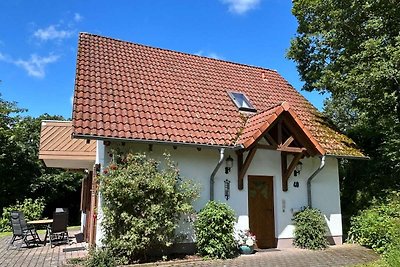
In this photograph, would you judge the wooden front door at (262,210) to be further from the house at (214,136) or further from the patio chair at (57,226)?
the patio chair at (57,226)

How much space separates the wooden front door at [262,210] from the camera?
39.0ft

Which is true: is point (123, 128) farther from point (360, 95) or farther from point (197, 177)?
point (360, 95)

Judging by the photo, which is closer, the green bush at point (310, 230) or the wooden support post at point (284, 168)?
the green bush at point (310, 230)

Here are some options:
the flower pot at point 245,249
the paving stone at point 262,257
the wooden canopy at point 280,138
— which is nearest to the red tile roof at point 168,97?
the wooden canopy at point 280,138

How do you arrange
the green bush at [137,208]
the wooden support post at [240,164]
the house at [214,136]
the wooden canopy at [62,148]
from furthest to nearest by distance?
the wooden canopy at [62,148] → the wooden support post at [240,164] → the house at [214,136] → the green bush at [137,208]

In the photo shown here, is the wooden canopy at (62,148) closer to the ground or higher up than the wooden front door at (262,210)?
higher up

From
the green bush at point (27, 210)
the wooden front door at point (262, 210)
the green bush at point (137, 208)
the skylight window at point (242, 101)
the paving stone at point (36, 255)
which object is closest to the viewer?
the green bush at point (137, 208)

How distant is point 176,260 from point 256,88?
336 inches

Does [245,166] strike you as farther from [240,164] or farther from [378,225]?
[378,225]

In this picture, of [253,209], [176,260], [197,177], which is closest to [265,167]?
[253,209]

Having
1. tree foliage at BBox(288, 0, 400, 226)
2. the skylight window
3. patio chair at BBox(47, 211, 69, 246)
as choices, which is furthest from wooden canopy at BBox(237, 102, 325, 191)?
patio chair at BBox(47, 211, 69, 246)

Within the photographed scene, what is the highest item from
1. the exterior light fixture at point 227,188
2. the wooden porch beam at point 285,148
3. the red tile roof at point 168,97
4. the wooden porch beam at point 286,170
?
the red tile roof at point 168,97

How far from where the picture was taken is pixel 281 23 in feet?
56.9

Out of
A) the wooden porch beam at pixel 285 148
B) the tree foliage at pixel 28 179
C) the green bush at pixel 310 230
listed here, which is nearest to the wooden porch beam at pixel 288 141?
the wooden porch beam at pixel 285 148
